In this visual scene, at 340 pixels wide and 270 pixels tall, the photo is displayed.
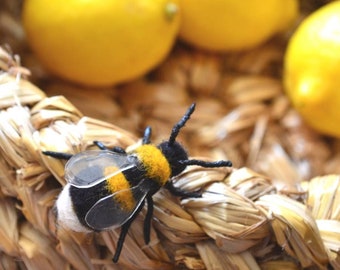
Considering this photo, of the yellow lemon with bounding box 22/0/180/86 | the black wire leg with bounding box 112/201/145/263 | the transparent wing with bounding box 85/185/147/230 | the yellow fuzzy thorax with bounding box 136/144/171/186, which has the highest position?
the yellow lemon with bounding box 22/0/180/86

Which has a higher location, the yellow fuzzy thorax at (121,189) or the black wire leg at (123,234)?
the yellow fuzzy thorax at (121,189)

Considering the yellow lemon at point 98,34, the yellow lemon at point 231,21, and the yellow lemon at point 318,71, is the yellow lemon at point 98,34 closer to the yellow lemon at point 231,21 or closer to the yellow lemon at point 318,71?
the yellow lemon at point 231,21

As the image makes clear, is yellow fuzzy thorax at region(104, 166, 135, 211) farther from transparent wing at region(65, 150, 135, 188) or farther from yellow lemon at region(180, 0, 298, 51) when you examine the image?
yellow lemon at region(180, 0, 298, 51)

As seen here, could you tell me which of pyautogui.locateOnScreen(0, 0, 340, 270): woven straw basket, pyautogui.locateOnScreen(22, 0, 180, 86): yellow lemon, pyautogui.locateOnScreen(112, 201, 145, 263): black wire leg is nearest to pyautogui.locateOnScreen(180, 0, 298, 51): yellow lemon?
pyautogui.locateOnScreen(22, 0, 180, 86): yellow lemon

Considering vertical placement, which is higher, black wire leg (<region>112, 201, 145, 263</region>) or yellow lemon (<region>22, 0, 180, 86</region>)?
yellow lemon (<region>22, 0, 180, 86</region>)

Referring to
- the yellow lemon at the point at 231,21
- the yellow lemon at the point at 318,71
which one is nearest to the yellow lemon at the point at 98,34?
the yellow lemon at the point at 231,21

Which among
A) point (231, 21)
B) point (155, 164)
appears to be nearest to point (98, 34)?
point (231, 21)

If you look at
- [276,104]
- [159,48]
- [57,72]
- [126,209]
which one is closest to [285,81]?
[276,104]
